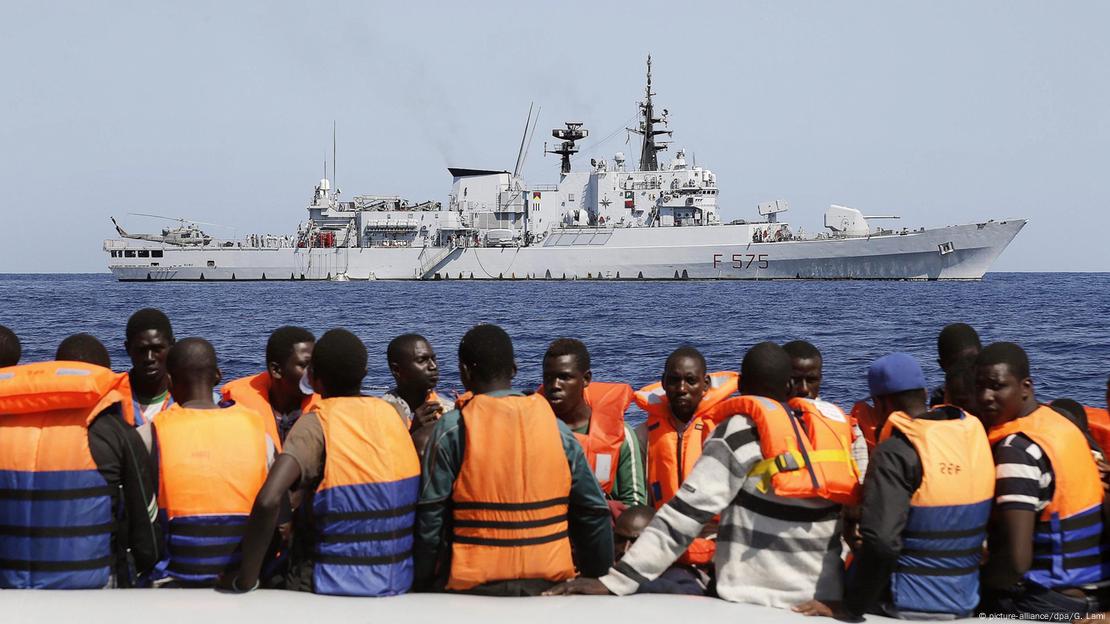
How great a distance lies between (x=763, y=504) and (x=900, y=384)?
1.07 m

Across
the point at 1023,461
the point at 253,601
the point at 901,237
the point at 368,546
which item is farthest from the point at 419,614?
the point at 901,237

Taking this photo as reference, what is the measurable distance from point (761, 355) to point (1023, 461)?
1101 mm

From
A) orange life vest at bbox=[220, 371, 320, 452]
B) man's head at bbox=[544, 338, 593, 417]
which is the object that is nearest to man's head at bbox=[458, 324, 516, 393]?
man's head at bbox=[544, 338, 593, 417]

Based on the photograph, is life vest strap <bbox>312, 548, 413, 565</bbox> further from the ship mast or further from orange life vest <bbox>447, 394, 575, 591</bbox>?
the ship mast

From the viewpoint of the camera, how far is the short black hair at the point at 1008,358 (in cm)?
385

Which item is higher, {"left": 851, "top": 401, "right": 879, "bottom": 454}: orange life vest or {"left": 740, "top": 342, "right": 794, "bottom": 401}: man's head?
{"left": 740, "top": 342, "right": 794, "bottom": 401}: man's head

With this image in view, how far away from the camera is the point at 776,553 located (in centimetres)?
375

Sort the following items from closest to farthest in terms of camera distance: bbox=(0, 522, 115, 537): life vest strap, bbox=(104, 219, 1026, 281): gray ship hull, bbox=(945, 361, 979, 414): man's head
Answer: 1. bbox=(0, 522, 115, 537): life vest strap
2. bbox=(945, 361, 979, 414): man's head
3. bbox=(104, 219, 1026, 281): gray ship hull

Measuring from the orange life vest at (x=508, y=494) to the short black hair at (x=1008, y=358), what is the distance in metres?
1.83

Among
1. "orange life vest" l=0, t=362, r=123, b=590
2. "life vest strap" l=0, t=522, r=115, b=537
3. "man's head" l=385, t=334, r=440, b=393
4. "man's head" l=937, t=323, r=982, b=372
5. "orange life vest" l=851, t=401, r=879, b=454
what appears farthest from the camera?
"orange life vest" l=851, t=401, r=879, b=454

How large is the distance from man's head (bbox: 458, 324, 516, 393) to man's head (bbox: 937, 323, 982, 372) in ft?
9.19

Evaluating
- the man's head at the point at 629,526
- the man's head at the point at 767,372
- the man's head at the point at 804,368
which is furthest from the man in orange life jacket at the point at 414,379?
the man's head at the point at 804,368

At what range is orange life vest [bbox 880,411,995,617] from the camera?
3.54 metres

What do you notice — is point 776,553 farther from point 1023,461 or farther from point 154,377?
point 154,377
